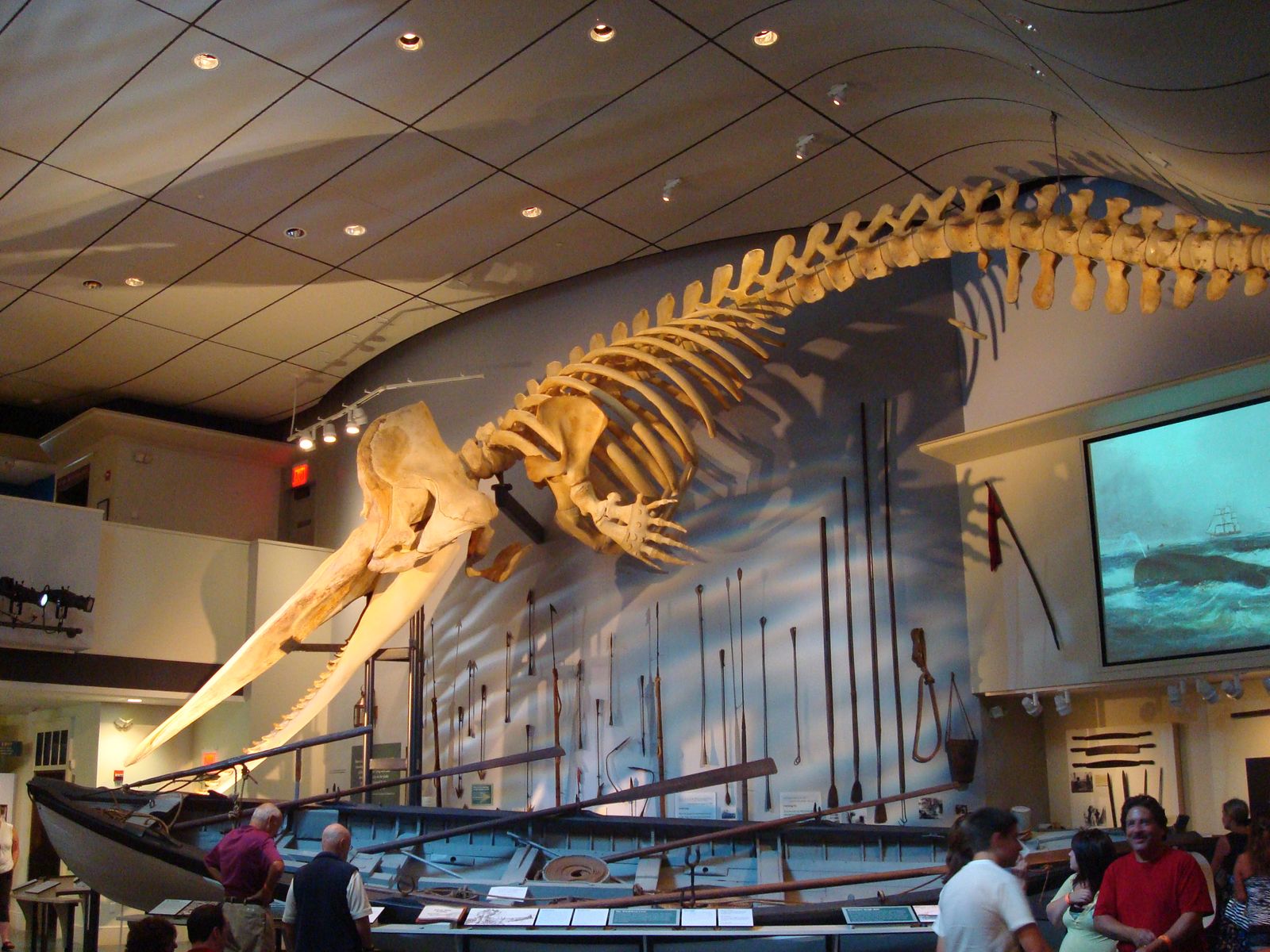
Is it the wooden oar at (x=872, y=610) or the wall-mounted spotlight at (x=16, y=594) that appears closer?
the wooden oar at (x=872, y=610)

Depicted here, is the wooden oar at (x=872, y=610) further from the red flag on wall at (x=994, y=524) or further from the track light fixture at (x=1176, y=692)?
the track light fixture at (x=1176, y=692)

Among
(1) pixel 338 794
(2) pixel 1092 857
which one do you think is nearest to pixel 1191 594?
(2) pixel 1092 857

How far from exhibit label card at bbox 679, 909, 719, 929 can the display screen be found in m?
3.03

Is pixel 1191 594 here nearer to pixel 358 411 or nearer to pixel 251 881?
pixel 251 881

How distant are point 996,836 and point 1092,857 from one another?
3.40 ft

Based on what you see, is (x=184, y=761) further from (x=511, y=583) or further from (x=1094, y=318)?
(x=1094, y=318)

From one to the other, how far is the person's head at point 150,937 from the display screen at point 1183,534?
5.25 meters

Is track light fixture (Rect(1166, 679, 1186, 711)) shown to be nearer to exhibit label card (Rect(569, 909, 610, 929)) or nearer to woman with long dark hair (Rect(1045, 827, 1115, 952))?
woman with long dark hair (Rect(1045, 827, 1115, 952))

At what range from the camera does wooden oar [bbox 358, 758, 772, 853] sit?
668 centimetres

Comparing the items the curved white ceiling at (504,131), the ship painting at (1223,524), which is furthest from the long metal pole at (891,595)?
the ship painting at (1223,524)

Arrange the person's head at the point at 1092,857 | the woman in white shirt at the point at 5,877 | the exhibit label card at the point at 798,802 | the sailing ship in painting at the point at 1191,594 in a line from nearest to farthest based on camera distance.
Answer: the person's head at the point at 1092,857 < the sailing ship in painting at the point at 1191,594 < the exhibit label card at the point at 798,802 < the woman in white shirt at the point at 5,877

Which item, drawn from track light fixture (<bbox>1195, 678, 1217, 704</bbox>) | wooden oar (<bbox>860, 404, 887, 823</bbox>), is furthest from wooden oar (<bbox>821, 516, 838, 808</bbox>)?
track light fixture (<bbox>1195, 678, 1217, 704</bbox>)

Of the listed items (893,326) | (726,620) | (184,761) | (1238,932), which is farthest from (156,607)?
(1238,932)

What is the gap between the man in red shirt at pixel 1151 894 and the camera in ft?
11.9
